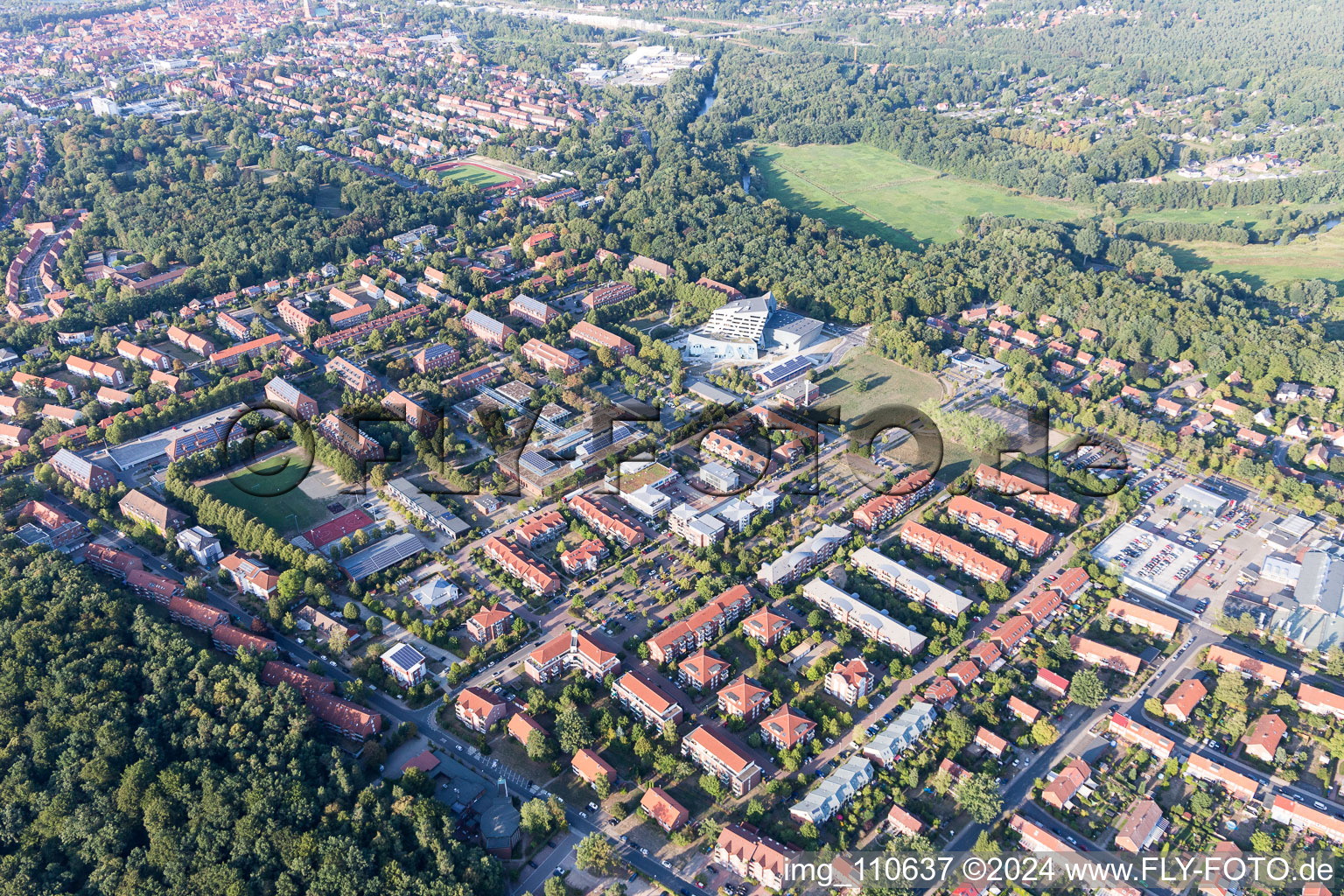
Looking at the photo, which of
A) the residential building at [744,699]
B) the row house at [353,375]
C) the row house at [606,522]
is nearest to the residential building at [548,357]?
the row house at [353,375]

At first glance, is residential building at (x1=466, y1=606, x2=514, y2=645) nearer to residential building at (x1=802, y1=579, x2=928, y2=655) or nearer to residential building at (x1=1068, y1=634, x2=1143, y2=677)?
residential building at (x1=802, y1=579, x2=928, y2=655)

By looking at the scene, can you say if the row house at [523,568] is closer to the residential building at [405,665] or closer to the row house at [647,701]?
the residential building at [405,665]

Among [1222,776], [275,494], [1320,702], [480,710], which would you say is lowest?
[1222,776]

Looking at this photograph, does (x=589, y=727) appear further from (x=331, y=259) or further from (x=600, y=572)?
(x=331, y=259)

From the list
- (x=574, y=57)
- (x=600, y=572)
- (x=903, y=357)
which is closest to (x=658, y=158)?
(x=903, y=357)

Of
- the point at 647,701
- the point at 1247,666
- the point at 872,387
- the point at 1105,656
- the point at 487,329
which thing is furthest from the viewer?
the point at 487,329

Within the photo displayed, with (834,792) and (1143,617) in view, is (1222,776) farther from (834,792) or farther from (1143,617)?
(834,792)

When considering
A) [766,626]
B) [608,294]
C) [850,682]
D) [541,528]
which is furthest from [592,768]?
[608,294]
